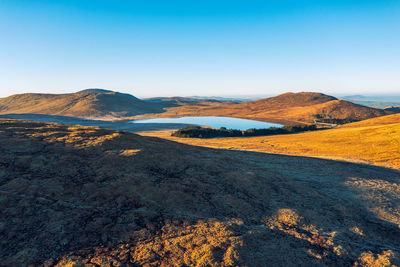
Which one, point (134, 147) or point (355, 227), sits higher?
point (134, 147)

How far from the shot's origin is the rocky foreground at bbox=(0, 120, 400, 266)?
7883 mm

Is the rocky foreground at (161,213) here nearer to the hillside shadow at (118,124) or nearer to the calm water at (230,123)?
the hillside shadow at (118,124)

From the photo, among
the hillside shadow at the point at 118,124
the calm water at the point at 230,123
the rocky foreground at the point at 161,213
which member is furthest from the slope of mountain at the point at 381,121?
the rocky foreground at the point at 161,213

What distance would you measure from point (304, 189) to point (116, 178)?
46.8 feet

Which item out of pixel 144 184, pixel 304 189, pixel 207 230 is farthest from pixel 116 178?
pixel 304 189

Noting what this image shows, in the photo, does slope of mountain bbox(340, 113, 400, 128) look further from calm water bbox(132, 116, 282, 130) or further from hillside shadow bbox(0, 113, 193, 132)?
hillside shadow bbox(0, 113, 193, 132)

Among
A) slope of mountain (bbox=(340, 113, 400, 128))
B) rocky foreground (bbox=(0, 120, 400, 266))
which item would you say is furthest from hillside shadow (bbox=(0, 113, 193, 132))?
rocky foreground (bbox=(0, 120, 400, 266))

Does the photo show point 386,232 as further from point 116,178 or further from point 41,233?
point 41,233

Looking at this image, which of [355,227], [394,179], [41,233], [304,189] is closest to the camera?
[41,233]

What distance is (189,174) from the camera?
15.0 m

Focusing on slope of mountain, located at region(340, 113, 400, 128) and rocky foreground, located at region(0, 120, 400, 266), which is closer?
rocky foreground, located at region(0, 120, 400, 266)

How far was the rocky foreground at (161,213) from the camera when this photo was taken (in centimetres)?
788

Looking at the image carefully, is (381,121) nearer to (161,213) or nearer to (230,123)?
(230,123)

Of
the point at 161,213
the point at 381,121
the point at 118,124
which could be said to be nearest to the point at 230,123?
the point at 118,124
